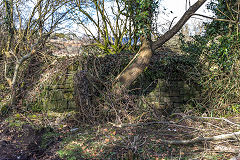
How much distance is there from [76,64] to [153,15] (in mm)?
3189

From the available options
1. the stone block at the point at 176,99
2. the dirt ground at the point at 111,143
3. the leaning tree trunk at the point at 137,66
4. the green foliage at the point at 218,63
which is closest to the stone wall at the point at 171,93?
the stone block at the point at 176,99

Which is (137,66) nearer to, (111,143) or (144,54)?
(144,54)

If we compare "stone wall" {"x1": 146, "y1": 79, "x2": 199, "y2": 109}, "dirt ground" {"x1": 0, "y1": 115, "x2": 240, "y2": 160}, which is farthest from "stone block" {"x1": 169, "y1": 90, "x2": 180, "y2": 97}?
"dirt ground" {"x1": 0, "y1": 115, "x2": 240, "y2": 160}

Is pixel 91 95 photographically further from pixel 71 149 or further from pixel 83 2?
pixel 83 2

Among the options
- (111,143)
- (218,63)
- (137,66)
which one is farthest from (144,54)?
(111,143)

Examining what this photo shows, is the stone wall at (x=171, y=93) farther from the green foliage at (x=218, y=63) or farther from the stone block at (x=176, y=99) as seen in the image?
the green foliage at (x=218, y=63)

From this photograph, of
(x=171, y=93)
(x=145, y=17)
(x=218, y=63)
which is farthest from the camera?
(x=171, y=93)

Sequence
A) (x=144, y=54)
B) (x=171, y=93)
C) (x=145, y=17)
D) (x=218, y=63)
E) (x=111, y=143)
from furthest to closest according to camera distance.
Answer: (x=171, y=93) → (x=144, y=54) → (x=218, y=63) → (x=145, y=17) → (x=111, y=143)

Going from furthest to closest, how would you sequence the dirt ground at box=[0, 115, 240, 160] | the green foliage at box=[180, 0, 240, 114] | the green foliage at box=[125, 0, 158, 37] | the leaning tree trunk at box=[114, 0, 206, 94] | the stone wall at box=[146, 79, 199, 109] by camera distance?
the stone wall at box=[146, 79, 199, 109], the leaning tree trunk at box=[114, 0, 206, 94], the green foliage at box=[180, 0, 240, 114], the green foliage at box=[125, 0, 158, 37], the dirt ground at box=[0, 115, 240, 160]

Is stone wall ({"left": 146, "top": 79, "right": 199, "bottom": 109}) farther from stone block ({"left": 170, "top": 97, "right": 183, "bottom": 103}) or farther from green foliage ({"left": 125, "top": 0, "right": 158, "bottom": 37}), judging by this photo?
green foliage ({"left": 125, "top": 0, "right": 158, "bottom": 37})

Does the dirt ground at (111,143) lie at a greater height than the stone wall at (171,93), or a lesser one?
lesser

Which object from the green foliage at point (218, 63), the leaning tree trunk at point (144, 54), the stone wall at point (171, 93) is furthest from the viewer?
the stone wall at point (171, 93)

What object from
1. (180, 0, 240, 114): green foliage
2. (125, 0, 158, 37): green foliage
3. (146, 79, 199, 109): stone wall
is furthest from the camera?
(146, 79, 199, 109): stone wall

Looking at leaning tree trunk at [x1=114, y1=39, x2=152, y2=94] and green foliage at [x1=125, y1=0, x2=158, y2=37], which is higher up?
green foliage at [x1=125, y1=0, x2=158, y2=37]
